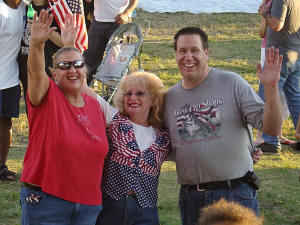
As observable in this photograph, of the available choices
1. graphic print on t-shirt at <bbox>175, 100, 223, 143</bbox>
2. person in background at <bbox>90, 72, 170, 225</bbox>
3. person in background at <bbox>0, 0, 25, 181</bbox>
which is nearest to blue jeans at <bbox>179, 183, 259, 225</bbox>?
person in background at <bbox>90, 72, 170, 225</bbox>

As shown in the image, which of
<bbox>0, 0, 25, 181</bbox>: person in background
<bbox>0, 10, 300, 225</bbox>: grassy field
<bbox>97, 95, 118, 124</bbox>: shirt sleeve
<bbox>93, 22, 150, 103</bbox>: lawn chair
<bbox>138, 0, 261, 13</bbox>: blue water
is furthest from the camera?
<bbox>138, 0, 261, 13</bbox>: blue water

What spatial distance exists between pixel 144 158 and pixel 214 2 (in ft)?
42.4

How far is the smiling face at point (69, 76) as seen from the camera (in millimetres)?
3572

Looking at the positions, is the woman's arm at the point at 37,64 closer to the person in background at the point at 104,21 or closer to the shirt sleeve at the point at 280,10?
the shirt sleeve at the point at 280,10

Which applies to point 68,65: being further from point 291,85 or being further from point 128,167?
point 291,85

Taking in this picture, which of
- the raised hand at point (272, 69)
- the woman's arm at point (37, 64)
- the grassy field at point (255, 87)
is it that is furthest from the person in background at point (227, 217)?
the grassy field at point (255, 87)

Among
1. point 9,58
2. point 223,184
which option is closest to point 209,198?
point 223,184

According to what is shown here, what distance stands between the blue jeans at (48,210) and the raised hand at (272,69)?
1.29m

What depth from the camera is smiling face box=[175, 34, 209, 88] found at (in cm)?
385

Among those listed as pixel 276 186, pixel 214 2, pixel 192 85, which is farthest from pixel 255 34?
pixel 192 85

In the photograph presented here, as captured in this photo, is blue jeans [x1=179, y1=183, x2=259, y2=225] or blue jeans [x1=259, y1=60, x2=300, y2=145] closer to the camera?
blue jeans [x1=179, y1=183, x2=259, y2=225]

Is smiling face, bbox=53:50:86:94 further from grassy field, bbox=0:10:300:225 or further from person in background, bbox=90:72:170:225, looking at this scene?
grassy field, bbox=0:10:300:225

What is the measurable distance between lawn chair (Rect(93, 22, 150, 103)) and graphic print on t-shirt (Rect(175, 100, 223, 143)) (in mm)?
4467

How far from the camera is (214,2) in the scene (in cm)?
1619
